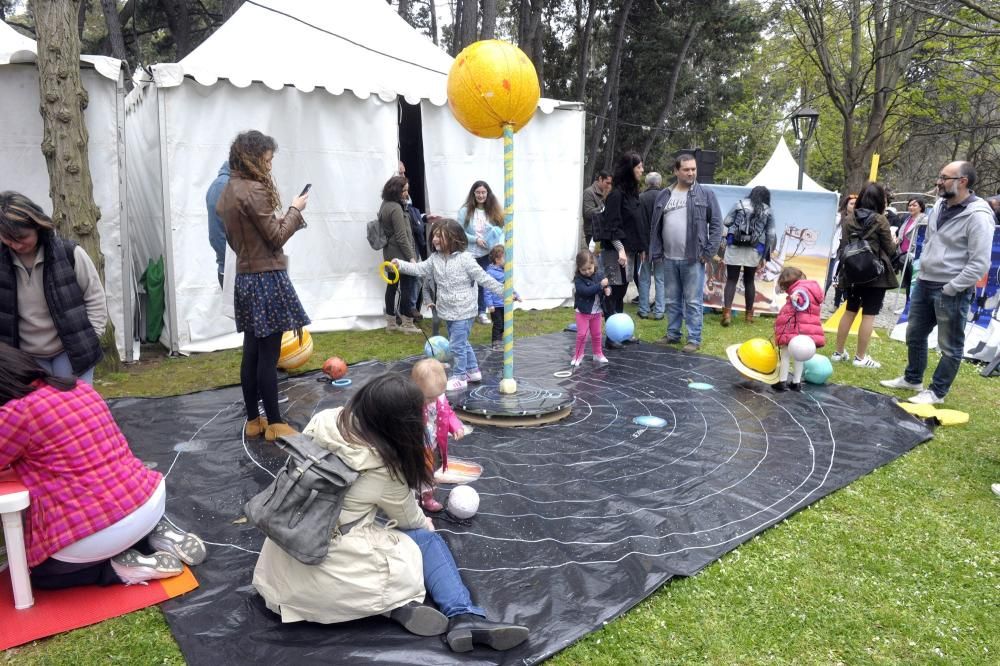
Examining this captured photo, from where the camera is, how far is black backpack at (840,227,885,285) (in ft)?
19.8

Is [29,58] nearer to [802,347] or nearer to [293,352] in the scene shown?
[293,352]

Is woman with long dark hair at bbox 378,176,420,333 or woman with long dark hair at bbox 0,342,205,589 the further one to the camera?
woman with long dark hair at bbox 378,176,420,333

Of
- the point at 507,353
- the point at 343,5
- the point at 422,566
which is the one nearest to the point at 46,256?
the point at 422,566

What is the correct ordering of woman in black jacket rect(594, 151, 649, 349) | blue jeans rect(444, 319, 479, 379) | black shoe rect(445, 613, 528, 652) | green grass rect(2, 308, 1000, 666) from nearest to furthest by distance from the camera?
black shoe rect(445, 613, 528, 652), green grass rect(2, 308, 1000, 666), blue jeans rect(444, 319, 479, 379), woman in black jacket rect(594, 151, 649, 349)

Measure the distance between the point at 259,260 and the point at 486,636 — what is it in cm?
269

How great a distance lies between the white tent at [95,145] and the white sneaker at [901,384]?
6946mm

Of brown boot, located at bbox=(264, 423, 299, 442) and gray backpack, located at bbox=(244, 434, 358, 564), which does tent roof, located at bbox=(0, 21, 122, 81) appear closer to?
brown boot, located at bbox=(264, 423, 299, 442)

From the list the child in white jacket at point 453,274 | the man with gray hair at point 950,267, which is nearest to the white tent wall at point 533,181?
the child in white jacket at point 453,274

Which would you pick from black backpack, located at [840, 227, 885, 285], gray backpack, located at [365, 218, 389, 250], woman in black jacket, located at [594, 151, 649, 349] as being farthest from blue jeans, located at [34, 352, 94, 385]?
black backpack, located at [840, 227, 885, 285]

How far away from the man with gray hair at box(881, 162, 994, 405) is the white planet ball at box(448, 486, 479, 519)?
3.95 metres

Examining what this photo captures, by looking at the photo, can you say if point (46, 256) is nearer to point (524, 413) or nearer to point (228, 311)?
point (228, 311)

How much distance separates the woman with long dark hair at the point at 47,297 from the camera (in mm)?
3494

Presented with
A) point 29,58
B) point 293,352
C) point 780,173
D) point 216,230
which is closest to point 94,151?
point 29,58

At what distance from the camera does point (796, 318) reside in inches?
213
